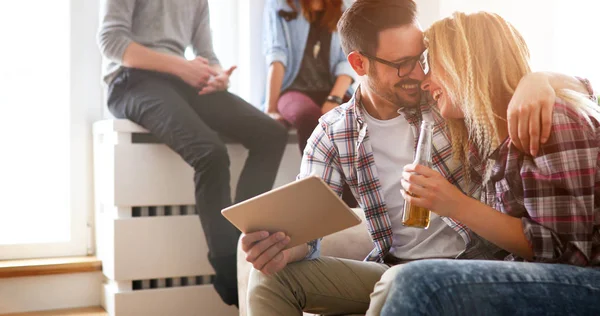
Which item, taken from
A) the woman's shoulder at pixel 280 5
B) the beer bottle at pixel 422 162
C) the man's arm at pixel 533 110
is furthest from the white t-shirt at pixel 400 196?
the woman's shoulder at pixel 280 5

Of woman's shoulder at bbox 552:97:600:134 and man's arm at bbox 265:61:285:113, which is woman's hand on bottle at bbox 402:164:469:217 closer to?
woman's shoulder at bbox 552:97:600:134

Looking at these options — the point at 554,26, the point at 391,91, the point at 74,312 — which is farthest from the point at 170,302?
the point at 554,26

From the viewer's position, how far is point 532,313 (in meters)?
0.94

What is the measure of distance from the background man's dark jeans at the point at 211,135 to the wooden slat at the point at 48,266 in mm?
479

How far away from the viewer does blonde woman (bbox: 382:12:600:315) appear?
37.5 inches

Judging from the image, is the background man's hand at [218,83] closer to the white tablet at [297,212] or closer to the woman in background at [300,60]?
the woman in background at [300,60]

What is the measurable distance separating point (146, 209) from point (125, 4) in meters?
0.74

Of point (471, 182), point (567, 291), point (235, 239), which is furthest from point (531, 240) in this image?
point (235, 239)

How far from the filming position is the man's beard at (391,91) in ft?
5.18

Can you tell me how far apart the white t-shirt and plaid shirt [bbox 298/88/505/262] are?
0.03 meters

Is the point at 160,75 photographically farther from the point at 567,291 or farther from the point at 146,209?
the point at 567,291

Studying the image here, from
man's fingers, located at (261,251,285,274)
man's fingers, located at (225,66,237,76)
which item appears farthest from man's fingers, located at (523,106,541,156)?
man's fingers, located at (225,66,237,76)

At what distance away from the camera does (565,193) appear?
106 centimetres

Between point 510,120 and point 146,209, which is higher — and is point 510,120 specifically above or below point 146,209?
above
